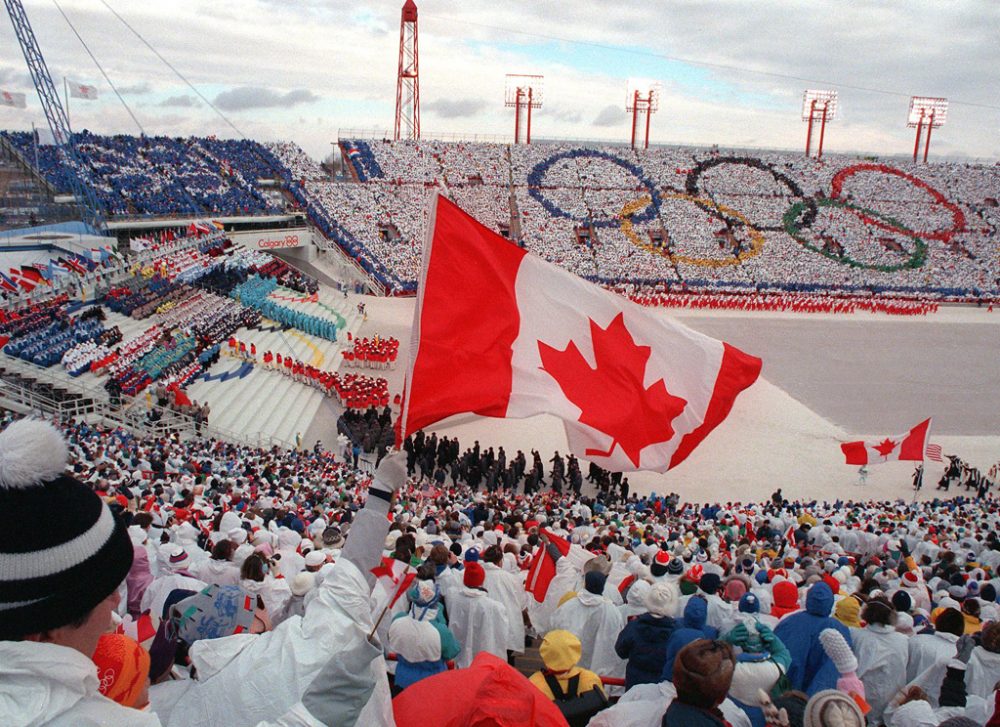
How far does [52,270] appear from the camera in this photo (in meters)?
A: 20.3

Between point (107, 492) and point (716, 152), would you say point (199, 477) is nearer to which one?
point (107, 492)

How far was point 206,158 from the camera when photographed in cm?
4134

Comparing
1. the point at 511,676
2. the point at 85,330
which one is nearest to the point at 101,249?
the point at 85,330

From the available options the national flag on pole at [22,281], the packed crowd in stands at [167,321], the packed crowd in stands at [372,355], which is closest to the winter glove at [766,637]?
the packed crowd in stands at [167,321]

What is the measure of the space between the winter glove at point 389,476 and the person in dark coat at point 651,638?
78.2 inches

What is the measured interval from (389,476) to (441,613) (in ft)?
6.91

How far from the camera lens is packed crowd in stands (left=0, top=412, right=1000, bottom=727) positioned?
1492 mm

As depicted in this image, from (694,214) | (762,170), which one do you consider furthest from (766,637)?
(762,170)

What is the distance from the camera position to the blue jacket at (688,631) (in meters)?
3.51

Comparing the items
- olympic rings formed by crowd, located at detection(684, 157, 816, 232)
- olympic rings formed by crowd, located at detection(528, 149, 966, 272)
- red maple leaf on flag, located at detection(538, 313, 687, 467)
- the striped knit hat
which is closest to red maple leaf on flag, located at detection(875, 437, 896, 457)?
red maple leaf on flag, located at detection(538, 313, 687, 467)

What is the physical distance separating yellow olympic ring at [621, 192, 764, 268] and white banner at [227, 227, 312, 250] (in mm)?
19093

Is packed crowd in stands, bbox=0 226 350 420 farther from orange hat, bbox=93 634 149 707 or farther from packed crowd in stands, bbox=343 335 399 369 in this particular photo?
orange hat, bbox=93 634 149 707

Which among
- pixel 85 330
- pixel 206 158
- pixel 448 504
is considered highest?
pixel 206 158

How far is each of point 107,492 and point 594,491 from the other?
32.1 feet
